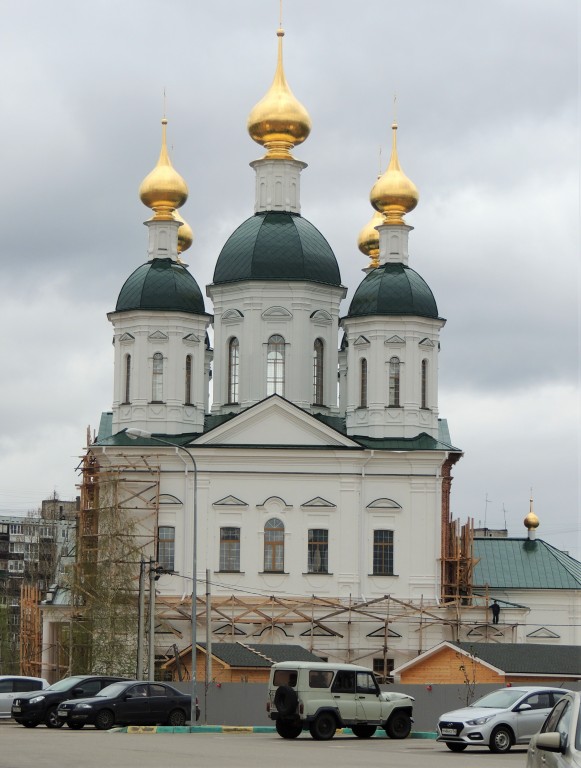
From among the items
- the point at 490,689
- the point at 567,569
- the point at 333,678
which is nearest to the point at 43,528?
the point at 567,569

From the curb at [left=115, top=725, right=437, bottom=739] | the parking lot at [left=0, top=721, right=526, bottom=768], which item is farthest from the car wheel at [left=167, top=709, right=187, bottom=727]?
the parking lot at [left=0, top=721, right=526, bottom=768]

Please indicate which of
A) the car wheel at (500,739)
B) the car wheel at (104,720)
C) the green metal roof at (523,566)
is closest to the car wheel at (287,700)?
the car wheel at (104,720)

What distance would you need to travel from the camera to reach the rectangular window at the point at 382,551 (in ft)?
181

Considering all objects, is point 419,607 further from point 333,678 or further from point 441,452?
point 333,678

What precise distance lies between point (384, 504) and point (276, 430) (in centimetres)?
418

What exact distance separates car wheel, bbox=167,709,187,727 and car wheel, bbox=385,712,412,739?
4.92 m

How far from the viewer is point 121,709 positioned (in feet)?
113

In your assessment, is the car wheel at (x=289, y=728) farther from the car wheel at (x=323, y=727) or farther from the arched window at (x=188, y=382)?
the arched window at (x=188, y=382)

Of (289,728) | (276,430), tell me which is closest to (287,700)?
(289,728)

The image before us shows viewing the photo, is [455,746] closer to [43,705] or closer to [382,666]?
[43,705]

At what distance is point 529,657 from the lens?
48.1 metres

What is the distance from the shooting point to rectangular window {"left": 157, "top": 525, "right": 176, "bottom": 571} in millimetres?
54688

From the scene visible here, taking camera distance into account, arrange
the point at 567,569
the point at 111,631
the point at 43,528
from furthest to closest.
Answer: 1. the point at 43,528
2. the point at 567,569
3. the point at 111,631

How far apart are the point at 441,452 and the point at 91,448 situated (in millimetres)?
11214
